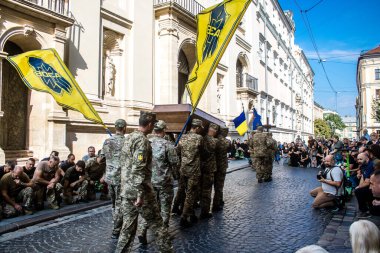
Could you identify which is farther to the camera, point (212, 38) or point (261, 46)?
point (261, 46)

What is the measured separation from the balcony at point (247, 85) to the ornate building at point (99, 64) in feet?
1.05

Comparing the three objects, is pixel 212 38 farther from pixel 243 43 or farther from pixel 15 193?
pixel 243 43

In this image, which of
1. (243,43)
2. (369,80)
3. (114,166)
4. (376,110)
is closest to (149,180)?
(114,166)

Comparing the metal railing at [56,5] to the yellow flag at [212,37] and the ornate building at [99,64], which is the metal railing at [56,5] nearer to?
the ornate building at [99,64]

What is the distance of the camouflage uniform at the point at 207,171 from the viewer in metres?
6.68

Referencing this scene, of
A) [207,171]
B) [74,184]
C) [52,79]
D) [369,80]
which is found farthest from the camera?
[369,80]

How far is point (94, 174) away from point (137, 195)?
200 inches

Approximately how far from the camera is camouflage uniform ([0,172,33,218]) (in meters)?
6.74

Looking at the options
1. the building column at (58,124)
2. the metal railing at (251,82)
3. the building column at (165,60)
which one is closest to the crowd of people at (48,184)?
the building column at (58,124)

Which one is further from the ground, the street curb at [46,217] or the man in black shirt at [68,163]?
the man in black shirt at [68,163]

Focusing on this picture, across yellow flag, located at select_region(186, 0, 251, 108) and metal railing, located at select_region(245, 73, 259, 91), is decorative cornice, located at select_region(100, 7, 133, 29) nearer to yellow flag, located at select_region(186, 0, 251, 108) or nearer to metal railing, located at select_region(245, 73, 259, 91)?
yellow flag, located at select_region(186, 0, 251, 108)

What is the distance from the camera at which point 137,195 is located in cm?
400

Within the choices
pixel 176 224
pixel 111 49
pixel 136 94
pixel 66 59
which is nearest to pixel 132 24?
pixel 111 49

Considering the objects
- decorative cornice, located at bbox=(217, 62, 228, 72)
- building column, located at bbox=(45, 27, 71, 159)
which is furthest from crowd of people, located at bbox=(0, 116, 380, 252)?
decorative cornice, located at bbox=(217, 62, 228, 72)
